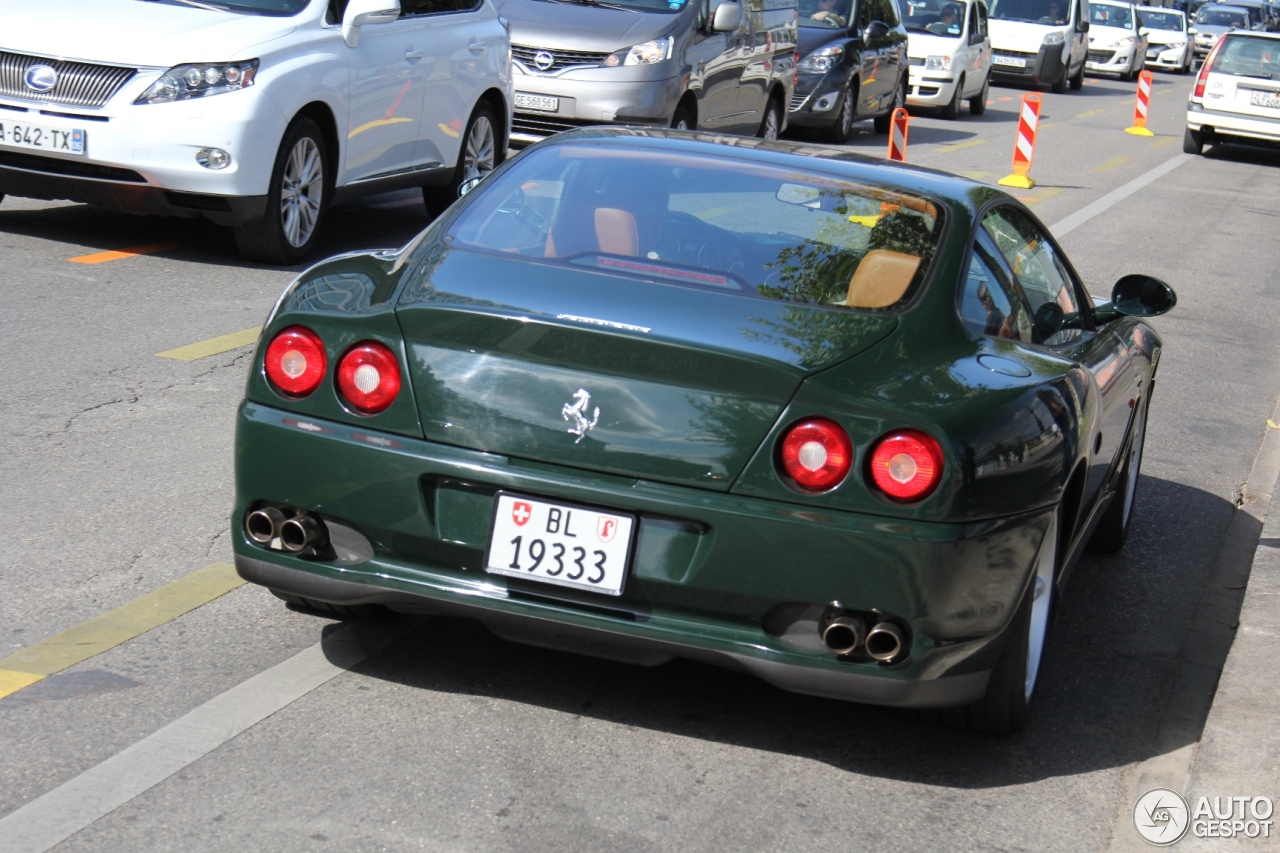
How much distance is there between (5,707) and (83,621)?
569mm

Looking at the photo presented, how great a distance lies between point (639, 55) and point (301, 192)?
535cm

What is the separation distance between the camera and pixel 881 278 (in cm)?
418

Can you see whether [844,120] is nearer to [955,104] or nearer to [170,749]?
[955,104]

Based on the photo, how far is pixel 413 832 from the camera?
3.41 meters

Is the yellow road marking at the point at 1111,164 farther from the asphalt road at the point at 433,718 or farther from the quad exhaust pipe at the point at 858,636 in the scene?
the quad exhaust pipe at the point at 858,636

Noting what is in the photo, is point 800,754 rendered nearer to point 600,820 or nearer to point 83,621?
point 600,820

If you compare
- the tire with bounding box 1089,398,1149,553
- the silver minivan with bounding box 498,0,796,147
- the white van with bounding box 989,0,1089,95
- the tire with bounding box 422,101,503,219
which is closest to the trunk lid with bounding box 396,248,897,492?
the tire with bounding box 1089,398,1149,553

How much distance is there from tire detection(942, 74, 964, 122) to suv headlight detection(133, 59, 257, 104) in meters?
17.5

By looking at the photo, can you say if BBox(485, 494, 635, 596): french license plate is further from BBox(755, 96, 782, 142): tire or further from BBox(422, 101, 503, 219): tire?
BBox(755, 96, 782, 142): tire

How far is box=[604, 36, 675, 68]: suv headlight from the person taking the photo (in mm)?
14352

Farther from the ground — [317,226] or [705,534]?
[705,534]

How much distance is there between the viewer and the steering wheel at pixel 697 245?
424 cm

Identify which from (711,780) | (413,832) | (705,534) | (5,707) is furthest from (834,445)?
(5,707)

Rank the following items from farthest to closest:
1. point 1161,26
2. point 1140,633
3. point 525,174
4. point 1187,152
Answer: point 1161,26 < point 1187,152 < point 1140,633 < point 525,174
